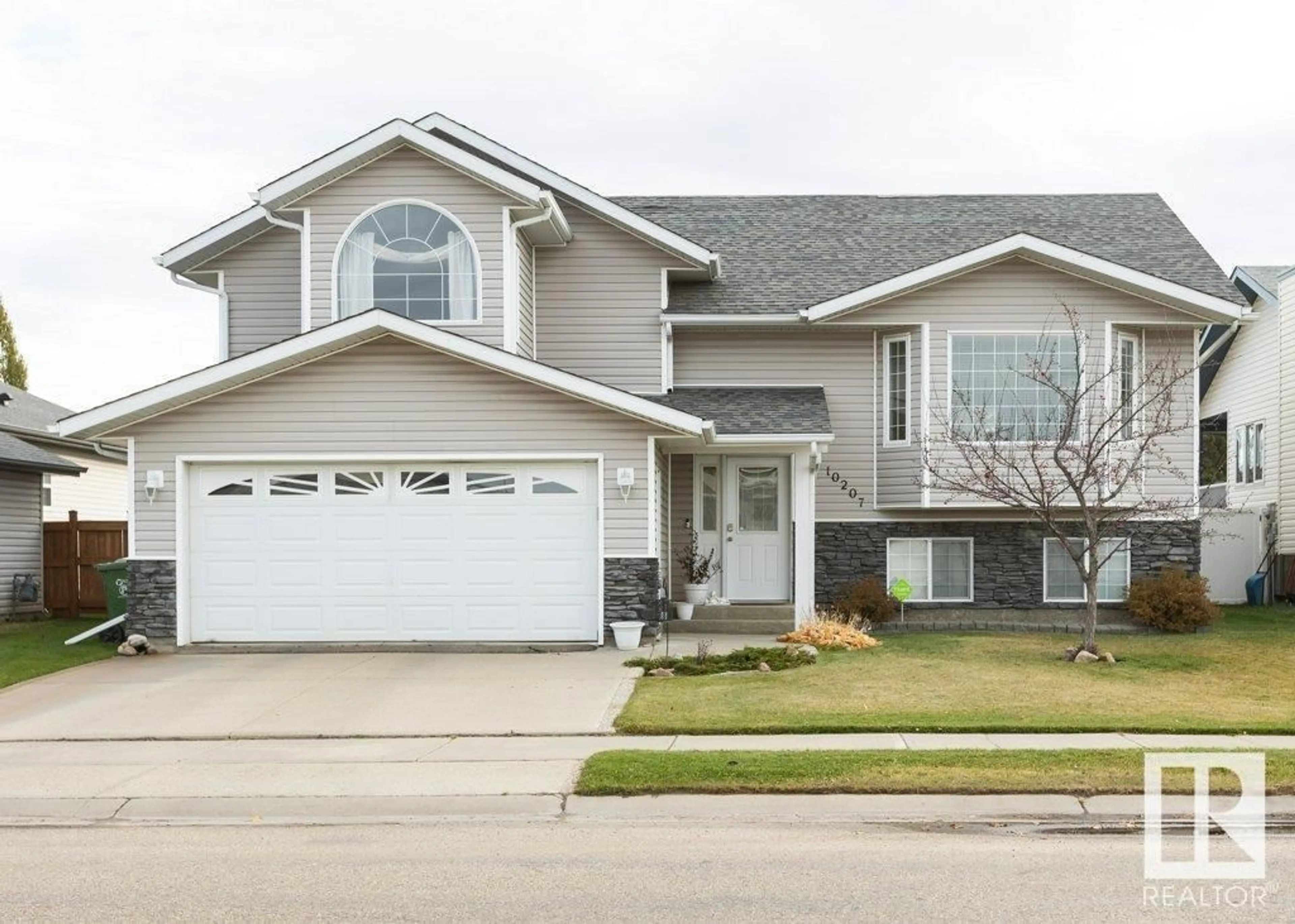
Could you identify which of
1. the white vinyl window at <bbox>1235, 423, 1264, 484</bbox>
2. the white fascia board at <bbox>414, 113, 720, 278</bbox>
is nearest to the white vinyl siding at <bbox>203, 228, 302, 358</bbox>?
the white fascia board at <bbox>414, 113, 720, 278</bbox>

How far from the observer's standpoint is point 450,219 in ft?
61.2

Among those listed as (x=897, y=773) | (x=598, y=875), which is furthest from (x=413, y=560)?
(x=598, y=875)

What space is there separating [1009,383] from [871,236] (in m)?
4.54

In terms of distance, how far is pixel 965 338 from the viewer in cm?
1947

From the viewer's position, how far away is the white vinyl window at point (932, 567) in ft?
66.3

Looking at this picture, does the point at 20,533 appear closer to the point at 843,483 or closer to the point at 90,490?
the point at 90,490

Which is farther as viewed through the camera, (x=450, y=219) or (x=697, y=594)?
(x=697, y=594)

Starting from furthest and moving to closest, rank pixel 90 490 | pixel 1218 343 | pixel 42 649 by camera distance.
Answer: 1. pixel 90 490
2. pixel 1218 343
3. pixel 42 649

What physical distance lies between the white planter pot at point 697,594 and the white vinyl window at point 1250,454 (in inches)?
535

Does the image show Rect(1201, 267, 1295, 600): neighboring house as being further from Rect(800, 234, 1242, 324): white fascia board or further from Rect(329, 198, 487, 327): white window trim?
Rect(329, 198, 487, 327): white window trim

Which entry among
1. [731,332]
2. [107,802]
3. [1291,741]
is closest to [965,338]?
[731,332]

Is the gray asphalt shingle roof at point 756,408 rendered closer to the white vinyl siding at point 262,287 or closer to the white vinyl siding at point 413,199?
the white vinyl siding at point 413,199

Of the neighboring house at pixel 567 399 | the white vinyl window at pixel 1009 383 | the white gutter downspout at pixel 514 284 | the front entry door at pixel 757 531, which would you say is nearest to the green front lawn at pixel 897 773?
the neighboring house at pixel 567 399

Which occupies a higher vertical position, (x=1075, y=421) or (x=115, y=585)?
(x=1075, y=421)
